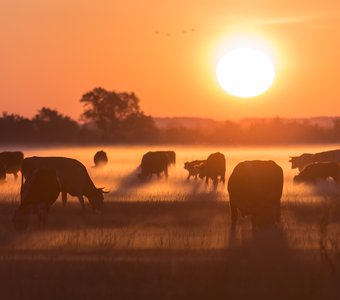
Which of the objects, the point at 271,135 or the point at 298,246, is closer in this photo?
the point at 298,246

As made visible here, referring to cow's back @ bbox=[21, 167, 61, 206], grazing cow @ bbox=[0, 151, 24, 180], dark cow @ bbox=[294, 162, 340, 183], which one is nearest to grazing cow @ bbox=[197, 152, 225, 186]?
dark cow @ bbox=[294, 162, 340, 183]

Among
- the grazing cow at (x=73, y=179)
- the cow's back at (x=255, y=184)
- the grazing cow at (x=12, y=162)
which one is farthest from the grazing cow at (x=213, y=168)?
the cow's back at (x=255, y=184)

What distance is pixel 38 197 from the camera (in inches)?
698

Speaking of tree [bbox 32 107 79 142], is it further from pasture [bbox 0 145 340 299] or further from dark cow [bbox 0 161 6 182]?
pasture [bbox 0 145 340 299]

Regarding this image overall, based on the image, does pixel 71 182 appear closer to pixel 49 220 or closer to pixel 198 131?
pixel 49 220

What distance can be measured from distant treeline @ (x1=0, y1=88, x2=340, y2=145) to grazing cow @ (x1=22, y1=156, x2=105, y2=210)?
66425 millimetres

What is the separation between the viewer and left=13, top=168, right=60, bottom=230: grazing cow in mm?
17219

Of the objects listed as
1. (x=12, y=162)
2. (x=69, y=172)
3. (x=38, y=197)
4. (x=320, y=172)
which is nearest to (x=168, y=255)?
(x=38, y=197)

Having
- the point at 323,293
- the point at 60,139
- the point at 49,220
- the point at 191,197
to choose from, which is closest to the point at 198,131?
the point at 60,139

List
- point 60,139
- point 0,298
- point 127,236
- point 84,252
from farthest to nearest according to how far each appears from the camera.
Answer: point 60,139, point 127,236, point 84,252, point 0,298

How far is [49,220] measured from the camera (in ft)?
62.9

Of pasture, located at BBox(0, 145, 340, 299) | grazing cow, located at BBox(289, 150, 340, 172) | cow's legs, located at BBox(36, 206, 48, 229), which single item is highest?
grazing cow, located at BBox(289, 150, 340, 172)

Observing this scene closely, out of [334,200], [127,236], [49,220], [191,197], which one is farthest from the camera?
[191,197]

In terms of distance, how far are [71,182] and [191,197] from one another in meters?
4.23
